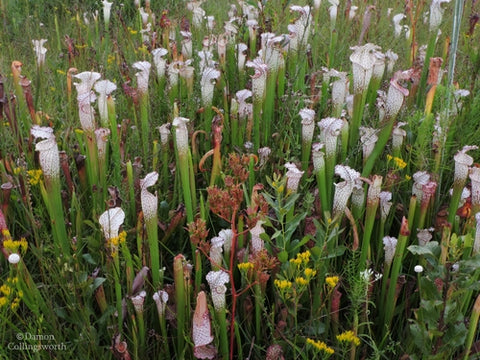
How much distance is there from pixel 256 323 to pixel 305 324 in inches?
5.1

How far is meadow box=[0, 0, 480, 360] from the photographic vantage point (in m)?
1.20

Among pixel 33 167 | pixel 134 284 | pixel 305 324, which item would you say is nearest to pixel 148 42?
pixel 33 167

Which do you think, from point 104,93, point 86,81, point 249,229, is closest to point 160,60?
point 104,93

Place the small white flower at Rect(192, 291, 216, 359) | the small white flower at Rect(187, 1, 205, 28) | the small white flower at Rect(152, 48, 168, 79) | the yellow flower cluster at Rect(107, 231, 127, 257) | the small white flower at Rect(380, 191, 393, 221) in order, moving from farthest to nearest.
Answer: the small white flower at Rect(187, 1, 205, 28)
the small white flower at Rect(152, 48, 168, 79)
the small white flower at Rect(380, 191, 393, 221)
the yellow flower cluster at Rect(107, 231, 127, 257)
the small white flower at Rect(192, 291, 216, 359)

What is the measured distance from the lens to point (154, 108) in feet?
7.32

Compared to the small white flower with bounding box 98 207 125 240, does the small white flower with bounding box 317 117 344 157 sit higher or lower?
higher

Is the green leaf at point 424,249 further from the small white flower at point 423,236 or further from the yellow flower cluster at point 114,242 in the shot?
the yellow flower cluster at point 114,242

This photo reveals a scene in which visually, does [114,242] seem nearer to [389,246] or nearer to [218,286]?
[218,286]

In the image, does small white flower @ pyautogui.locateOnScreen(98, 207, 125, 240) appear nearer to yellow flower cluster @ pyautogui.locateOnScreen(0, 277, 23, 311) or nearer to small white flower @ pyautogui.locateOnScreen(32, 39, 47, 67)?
yellow flower cluster @ pyautogui.locateOnScreen(0, 277, 23, 311)

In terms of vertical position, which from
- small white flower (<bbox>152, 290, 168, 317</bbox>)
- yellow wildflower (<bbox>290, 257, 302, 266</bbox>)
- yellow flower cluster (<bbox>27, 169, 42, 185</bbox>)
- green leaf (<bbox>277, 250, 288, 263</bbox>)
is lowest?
small white flower (<bbox>152, 290, 168, 317</bbox>)

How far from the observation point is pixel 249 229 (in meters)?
1.21

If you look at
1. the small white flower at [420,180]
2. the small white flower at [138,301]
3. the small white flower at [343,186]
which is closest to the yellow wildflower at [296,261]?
the small white flower at [343,186]

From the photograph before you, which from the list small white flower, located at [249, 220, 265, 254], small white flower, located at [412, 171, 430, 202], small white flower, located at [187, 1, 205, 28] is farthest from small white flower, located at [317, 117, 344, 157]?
small white flower, located at [187, 1, 205, 28]

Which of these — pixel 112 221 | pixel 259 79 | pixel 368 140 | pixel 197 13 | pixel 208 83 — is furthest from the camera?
pixel 197 13
